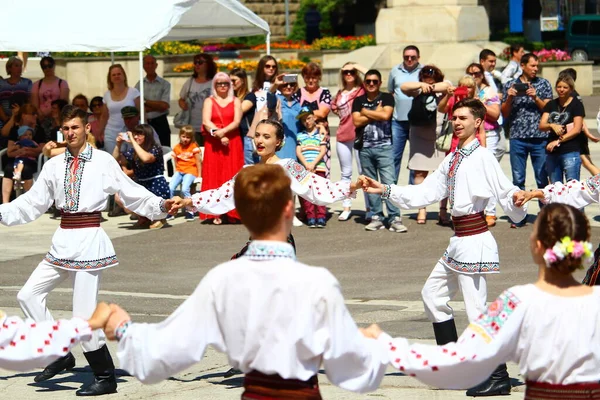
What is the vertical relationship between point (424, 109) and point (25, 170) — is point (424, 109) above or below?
above

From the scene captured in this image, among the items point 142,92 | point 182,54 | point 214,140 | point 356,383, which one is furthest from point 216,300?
point 182,54

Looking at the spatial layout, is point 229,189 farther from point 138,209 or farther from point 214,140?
point 214,140

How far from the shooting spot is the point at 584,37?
38281 mm

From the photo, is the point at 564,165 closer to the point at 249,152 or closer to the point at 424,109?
the point at 424,109

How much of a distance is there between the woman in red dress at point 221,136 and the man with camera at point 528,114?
3.28 metres

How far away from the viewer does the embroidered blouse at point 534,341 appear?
188 inches

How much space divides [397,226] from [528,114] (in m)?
2.01

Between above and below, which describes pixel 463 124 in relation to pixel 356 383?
above

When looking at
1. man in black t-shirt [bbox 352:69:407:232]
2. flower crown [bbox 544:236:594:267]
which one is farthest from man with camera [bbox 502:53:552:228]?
flower crown [bbox 544:236:594:267]

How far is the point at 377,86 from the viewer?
13766 millimetres

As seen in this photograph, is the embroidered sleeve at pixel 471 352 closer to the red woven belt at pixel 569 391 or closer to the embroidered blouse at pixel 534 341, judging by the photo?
the embroidered blouse at pixel 534 341

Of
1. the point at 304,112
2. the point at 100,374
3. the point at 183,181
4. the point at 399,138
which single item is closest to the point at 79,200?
the point at 100,374

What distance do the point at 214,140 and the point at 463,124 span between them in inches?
291

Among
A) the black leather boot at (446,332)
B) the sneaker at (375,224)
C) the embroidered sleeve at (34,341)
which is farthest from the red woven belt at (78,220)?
the sneaker at (375,224)
